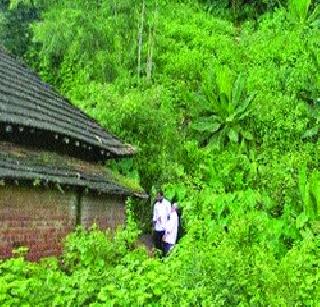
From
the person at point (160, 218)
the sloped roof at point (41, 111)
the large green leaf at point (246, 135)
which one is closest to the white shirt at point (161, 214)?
the person at point (160, 218)

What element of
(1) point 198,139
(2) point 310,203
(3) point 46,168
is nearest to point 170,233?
(2) point 310,203

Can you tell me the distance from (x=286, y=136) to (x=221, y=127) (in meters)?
1.75

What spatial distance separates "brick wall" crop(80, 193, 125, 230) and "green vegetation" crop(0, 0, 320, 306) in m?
0.28

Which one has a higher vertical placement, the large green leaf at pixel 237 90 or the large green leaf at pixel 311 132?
the large green leaf at pixel 237 90

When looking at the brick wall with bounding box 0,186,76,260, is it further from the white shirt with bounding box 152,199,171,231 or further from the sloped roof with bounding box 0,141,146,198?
the white shirt with bounding box 152,199,171,231

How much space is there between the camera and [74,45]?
51.5ft

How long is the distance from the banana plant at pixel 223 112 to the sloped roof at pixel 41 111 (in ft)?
24.9

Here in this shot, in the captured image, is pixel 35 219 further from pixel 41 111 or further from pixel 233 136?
pixel 233 136

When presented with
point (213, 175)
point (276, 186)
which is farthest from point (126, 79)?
point (276, 186)

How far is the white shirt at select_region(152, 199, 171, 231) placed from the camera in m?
13.6

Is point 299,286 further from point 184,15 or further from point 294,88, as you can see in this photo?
point 184,15

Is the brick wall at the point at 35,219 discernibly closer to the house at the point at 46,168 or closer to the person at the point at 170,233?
the house at the point at 46,168

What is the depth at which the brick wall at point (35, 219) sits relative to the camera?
763 centimetres

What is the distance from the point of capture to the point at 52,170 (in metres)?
8.30
